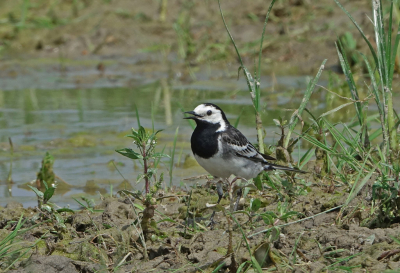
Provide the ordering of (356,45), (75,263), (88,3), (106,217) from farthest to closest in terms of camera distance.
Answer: (88,3) < (356,45) < (106,217) < (75,263)

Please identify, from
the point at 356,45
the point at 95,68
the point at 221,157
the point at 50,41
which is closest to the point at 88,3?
the point at 50,41

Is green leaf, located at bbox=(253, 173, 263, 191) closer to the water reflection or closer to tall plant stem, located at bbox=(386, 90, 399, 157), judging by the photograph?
the water reflection

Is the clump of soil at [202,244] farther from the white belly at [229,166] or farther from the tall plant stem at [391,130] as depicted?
the white belly at [229,166]

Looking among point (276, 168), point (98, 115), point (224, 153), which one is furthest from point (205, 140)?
point (98, 115)

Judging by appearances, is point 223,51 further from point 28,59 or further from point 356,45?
point 28,59

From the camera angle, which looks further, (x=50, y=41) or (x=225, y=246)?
(x=50, y=41)

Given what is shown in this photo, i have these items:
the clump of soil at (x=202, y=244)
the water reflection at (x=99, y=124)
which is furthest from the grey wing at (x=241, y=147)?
the clump of soil at (x=202, y=244)

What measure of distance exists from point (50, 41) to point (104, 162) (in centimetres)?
628

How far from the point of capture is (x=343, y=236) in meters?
3.96

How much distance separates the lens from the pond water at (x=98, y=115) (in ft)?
21.9

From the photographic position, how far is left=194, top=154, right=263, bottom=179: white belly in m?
5.25

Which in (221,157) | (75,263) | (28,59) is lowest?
(75,263)

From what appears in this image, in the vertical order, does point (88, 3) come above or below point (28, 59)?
above

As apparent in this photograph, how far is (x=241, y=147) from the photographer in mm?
5406
